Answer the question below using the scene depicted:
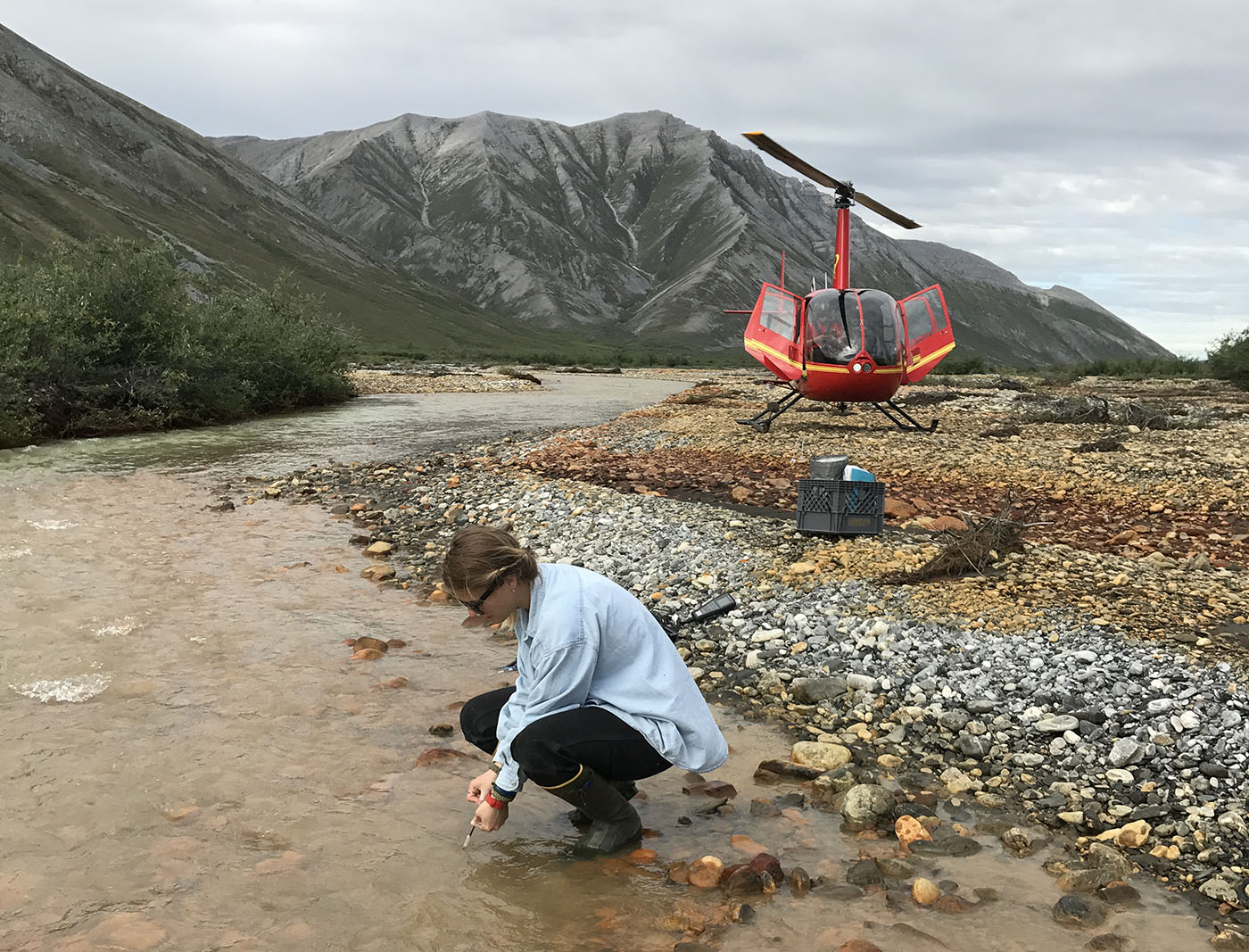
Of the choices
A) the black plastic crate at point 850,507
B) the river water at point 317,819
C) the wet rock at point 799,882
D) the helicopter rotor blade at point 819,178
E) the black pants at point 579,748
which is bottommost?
the river water at point 317,819

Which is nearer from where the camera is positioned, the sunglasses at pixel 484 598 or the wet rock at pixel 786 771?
the sunglasses at pixel 484 598

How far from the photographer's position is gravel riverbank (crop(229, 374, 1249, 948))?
5.32 metres

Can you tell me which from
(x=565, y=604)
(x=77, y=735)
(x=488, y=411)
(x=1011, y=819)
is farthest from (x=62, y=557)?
(x=488, y=411)

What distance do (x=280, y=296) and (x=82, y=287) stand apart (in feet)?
40.5

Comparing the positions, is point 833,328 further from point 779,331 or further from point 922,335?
point 922,335

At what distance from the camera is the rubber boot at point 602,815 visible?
4.48m

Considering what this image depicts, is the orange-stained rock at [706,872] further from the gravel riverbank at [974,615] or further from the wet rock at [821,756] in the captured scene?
the wet rock at [821,756]

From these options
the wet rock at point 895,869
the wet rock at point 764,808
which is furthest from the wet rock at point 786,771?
the wet rock at point 895,869

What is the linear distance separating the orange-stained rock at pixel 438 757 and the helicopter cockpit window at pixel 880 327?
15.0 meters

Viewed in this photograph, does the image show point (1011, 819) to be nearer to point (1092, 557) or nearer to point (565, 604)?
point (565, 604)

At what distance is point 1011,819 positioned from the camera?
5.16 meters

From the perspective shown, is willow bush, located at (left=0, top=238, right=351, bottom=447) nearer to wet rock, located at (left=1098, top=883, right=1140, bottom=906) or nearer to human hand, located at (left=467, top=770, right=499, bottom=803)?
human hand, located at (left=467, top=770, right=499, bottom=803)

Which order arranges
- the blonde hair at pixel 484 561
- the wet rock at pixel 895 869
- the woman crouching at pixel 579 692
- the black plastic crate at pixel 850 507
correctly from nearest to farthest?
the blonde hair at pixel 484 561 < the woman crouching at pixel 579 692 < the wet rock at pixel 895 869 < the black plastic crate at pixel 850 507

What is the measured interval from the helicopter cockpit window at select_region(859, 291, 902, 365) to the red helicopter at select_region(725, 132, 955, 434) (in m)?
0.02
